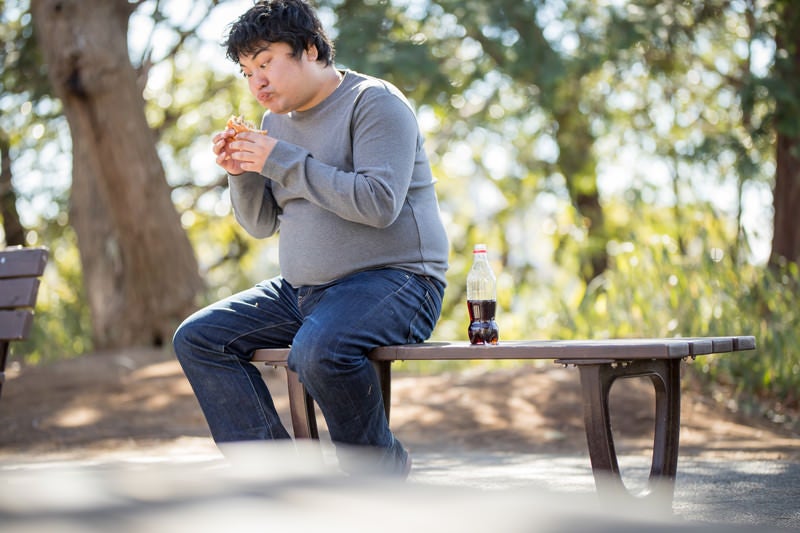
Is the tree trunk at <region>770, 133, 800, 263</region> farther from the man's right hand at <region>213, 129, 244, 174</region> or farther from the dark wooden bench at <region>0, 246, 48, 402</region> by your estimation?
the man's right hand at <region>213, 129, 244, 174</region>

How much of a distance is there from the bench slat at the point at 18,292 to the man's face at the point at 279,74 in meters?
1.65

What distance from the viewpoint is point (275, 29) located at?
11.0 ft

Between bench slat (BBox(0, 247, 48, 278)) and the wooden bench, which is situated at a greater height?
bench slat (BBox(0, 247, 48, 278))

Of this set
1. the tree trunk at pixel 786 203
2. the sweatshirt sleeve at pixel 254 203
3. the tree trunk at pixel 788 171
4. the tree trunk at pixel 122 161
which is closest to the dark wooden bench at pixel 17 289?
the sweatshirt sleeve at pixel 254 203

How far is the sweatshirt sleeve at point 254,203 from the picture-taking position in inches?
138

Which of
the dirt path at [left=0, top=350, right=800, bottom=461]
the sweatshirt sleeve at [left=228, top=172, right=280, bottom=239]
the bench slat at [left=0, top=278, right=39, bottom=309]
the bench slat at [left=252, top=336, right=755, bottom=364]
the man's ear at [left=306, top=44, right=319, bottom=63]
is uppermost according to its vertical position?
the man's ear at [left=306, top=44, right=319, bottom=63]

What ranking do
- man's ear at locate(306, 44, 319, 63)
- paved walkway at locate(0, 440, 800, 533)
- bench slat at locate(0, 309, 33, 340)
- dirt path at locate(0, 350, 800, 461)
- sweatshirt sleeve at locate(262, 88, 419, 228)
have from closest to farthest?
paved walkway at locate(0, 440, 800, 533), sweatshirt sleeve at locate(262, 88, 419, 228), man's ear at locate(306, 44, 319, 63), bench slat at locate(0, 309, 33, 340), dirt path at locate(0, 350, 800, 461)

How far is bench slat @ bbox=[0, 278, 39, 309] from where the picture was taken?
14.7ft

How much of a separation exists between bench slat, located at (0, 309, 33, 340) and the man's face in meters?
1.65

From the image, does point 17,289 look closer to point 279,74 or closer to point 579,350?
point 279,74

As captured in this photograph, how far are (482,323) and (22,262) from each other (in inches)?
89.4

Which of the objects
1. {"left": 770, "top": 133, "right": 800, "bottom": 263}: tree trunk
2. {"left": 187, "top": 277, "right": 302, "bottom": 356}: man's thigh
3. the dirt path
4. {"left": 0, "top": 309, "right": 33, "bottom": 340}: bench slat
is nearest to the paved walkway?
{"left": 187, "top": 277, "right": 302, "bottom": 356}: man's thigh

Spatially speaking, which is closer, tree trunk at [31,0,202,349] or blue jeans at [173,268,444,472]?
blue jeans at [173,268,444,472]

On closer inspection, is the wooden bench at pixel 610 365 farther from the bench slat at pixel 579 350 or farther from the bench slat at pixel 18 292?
the bench slat at pixel 18 292
